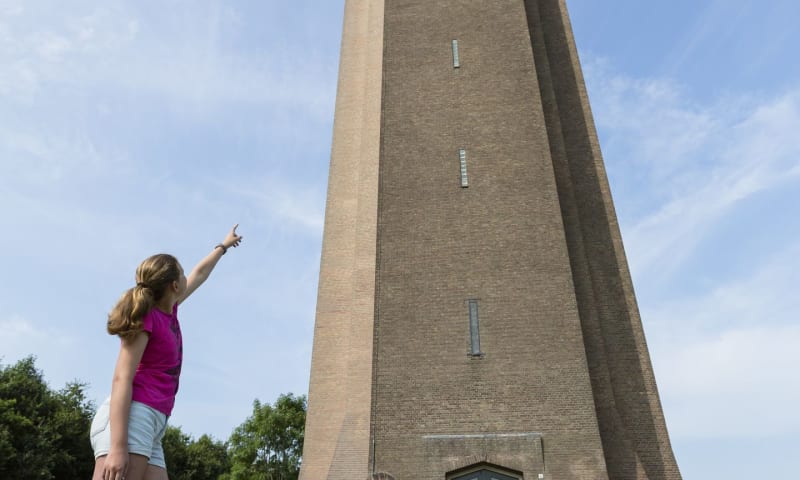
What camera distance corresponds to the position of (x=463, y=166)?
16594 mm

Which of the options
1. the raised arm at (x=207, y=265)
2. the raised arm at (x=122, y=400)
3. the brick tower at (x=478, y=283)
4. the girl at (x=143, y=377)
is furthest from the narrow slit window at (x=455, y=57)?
the raised arm at (x=122, y=400)

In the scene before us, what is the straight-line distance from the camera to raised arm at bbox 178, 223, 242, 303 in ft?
10.6

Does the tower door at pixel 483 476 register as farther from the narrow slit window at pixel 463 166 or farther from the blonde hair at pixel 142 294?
the blonde hair at pixel 142 294

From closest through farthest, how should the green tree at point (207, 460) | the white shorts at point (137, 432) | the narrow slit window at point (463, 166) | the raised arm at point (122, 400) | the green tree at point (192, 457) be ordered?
the raised arm at point (122, 400) < the white shorts at point (137, 432) < the narrow slit window at point (463, 166) < the green tree at point (192, 457) < the green tree at point (207, 460)

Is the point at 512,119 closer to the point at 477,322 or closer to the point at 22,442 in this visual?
the point at 477,322

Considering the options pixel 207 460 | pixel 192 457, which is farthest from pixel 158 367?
pixel 207 460

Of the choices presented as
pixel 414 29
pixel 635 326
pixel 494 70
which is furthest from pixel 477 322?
pixel 414 29

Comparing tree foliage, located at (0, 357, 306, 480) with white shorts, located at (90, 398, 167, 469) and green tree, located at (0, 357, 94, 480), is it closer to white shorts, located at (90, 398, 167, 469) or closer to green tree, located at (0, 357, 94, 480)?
green tree, located at (0, 357, 94, 480)

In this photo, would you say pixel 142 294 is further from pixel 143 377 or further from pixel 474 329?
pixel 474 329

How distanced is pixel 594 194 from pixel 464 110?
4366 millimetres

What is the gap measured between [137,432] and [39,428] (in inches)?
1002

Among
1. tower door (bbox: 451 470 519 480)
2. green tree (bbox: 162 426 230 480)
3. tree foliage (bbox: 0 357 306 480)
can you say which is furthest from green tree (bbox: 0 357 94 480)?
tower door (bbox: 451 470 519 480)

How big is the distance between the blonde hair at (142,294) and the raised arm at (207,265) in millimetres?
266

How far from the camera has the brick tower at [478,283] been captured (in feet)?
44.8
